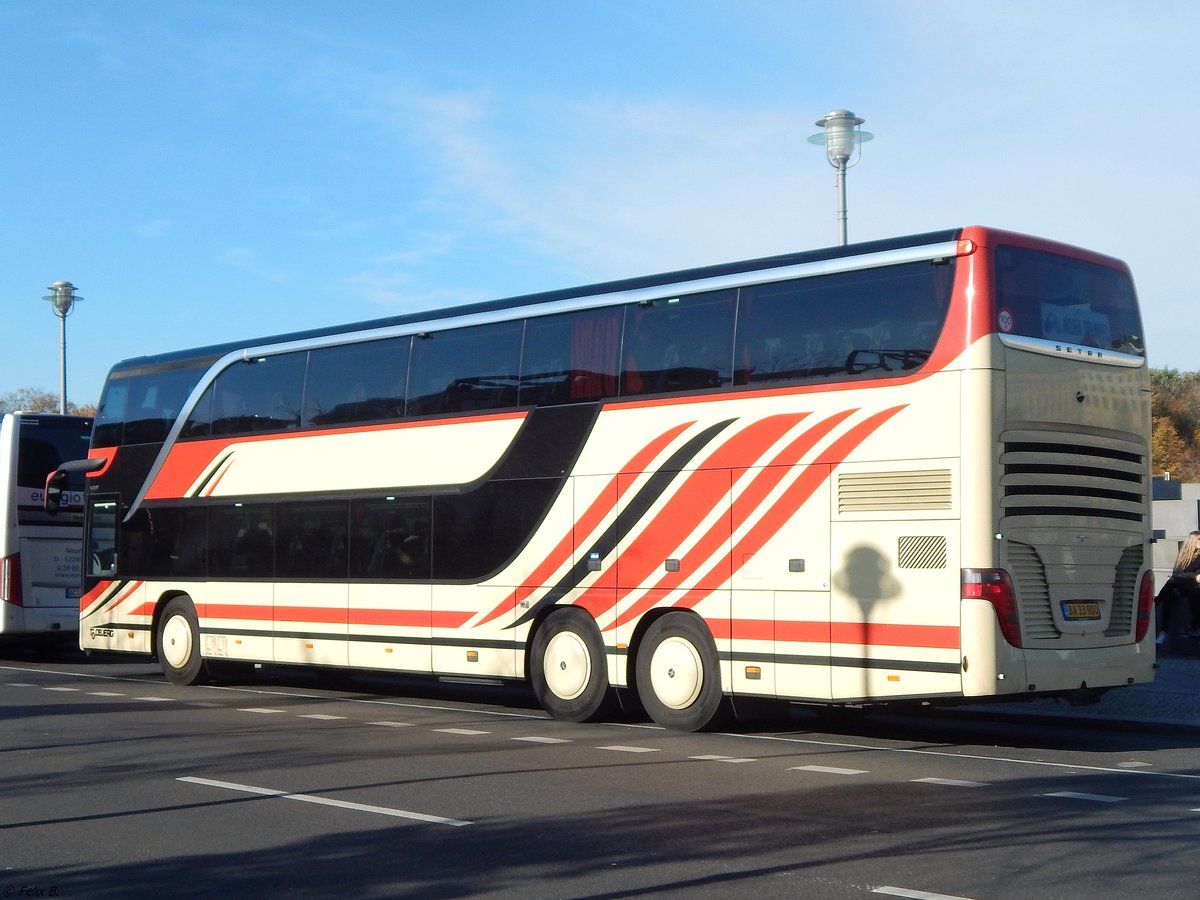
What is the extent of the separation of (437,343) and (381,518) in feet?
7.41

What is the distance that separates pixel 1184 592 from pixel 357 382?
11.4m

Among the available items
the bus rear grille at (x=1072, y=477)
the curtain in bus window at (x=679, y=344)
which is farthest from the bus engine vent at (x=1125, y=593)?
the curtain in bus window at (x=679, y=344)

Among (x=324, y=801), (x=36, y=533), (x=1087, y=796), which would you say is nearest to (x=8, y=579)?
(x=36, y=533)

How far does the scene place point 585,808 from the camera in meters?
9.87

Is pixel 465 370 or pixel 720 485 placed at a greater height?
pixel 465 370

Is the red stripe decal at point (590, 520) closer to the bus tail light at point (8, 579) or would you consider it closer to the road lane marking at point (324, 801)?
the road lane marking at point (324, 801)

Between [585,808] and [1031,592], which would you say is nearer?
[585,808]

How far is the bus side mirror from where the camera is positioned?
2302cm

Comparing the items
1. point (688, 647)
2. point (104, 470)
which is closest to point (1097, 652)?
point (688, 647)

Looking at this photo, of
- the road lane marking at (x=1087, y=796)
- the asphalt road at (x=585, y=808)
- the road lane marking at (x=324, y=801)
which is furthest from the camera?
the road lane marking at (x=1087, y=796)

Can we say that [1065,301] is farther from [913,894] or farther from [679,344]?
[913,894]

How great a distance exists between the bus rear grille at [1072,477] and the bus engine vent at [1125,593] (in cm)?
35

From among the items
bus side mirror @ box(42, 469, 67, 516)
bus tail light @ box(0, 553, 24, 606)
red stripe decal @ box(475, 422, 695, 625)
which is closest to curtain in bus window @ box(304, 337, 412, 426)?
red stripe decal @ box(475, 422, 695, 625)

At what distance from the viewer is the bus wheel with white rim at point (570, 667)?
619 inches
